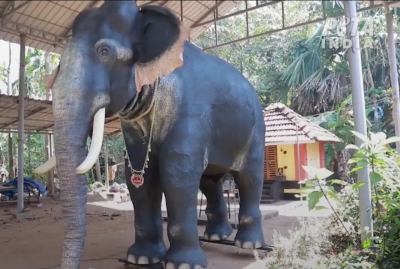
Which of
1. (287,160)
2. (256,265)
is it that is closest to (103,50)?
(256,265)

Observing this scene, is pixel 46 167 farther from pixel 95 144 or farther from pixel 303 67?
pixel 303 67

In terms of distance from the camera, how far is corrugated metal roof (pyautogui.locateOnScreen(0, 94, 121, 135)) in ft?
28.0

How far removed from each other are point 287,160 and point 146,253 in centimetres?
736

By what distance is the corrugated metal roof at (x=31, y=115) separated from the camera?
28.0 ft

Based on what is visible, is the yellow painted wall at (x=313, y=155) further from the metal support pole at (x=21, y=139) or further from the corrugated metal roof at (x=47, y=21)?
the metal support pole at (x=21, y=139)

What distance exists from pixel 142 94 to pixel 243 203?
5.26ft

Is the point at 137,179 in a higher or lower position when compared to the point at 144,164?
lower

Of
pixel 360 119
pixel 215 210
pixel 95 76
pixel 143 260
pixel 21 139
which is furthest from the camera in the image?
pixel 21 139

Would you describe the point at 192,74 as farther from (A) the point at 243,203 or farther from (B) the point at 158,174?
(A) the point at 243,203

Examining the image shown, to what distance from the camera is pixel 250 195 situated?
3.89 metres

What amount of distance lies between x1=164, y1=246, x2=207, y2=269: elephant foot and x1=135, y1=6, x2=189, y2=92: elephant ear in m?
1.13

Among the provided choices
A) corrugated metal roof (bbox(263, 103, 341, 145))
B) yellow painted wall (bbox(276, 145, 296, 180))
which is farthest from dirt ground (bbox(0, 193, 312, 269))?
yellow painted wall (bbox(276, 145, 296, 180))

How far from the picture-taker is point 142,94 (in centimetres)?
280

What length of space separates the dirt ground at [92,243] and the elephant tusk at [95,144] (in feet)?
4.80
